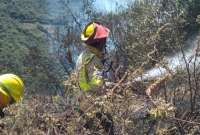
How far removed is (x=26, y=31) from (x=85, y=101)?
2025 inches

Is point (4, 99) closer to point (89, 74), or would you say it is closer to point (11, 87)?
point (11, 87)

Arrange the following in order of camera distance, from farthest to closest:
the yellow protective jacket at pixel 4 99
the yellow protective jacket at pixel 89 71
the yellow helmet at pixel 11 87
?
1. the yellow helmet at pixel 11 87
2. the yellow protective jacket at pixel 4 99
3. the yellow protective jacket at pixel 89 71

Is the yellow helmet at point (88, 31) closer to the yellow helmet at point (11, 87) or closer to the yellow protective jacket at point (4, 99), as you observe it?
the yellow helmet at point (11, 87)

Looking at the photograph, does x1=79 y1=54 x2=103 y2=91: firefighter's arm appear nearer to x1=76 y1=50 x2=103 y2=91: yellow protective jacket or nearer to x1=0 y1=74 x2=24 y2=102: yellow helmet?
x1=76 y1=50 x2=103 y2=91: yellow protective jacket

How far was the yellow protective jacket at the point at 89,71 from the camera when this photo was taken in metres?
4.02

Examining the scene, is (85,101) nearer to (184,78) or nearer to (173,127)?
(173,127)

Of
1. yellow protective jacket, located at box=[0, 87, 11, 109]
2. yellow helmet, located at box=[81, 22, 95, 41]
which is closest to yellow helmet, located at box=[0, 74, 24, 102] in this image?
yellow protective jacket, located at box=[0, 87, 11, 109]

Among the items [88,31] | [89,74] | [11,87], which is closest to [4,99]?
[11,87]

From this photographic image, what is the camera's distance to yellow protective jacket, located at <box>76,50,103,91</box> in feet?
13.2

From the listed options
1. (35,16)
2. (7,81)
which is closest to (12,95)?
(7,81)

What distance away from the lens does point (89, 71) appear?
4332 millimetres

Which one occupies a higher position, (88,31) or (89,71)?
(88,31)

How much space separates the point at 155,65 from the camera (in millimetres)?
3666

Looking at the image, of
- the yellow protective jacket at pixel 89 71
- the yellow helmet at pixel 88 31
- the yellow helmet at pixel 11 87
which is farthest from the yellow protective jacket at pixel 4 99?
the yellow helmet at pixel 88 31
